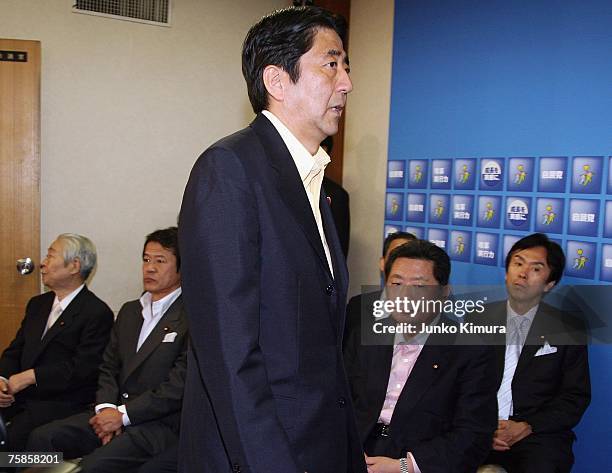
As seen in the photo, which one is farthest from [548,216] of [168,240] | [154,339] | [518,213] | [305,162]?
[305,162]

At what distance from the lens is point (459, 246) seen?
3783 millimetres

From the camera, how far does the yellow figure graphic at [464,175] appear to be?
3.73 meters

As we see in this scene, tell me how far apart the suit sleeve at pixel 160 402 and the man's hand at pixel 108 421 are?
57 millimetres

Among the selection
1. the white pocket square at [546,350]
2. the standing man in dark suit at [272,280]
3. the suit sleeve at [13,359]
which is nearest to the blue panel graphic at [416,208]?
the white pocket square at [546,350]

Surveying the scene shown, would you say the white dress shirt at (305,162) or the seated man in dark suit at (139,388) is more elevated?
the white dress shirt at (305,162)

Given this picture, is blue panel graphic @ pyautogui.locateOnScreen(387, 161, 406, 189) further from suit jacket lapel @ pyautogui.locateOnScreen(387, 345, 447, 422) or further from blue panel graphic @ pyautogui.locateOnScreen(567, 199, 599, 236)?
suit jacket lapel @ pyautogui.locateOnScreen(387, 345, 447, 422)

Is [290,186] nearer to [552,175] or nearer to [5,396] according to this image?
[552,175]

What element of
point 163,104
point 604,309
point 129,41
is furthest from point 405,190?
point 129,41

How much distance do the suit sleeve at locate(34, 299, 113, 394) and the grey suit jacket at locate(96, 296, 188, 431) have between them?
0.10m

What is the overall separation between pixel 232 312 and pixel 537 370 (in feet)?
6.66

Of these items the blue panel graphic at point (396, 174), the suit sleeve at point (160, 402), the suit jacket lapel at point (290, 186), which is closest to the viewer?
the suit jacket lapel at point (290, 186)

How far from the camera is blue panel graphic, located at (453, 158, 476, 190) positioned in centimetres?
369

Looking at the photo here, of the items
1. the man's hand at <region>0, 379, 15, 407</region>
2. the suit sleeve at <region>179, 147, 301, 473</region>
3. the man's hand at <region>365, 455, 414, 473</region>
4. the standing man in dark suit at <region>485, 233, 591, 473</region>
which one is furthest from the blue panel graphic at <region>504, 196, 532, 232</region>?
the man's hand at <region>0, 379, 15, 407</region>

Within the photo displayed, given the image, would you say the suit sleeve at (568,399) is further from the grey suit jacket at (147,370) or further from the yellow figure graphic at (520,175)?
the grey suit jacket at (147,370)
